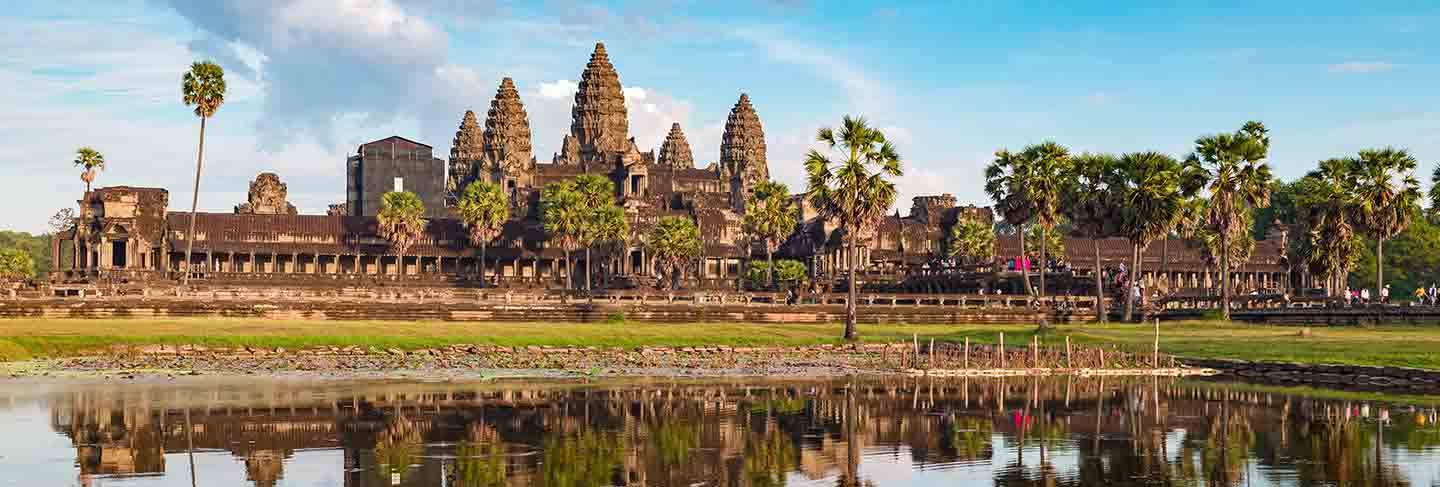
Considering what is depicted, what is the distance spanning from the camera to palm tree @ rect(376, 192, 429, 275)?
147500 millimetres

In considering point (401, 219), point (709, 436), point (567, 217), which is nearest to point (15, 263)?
point (401, 219)

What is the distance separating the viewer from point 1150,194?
94.2 meters

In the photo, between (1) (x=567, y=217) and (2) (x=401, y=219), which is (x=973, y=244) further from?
(2) (x=401, y=219)

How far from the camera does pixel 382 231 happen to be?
496 ft

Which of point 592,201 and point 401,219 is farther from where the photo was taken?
point 401,219

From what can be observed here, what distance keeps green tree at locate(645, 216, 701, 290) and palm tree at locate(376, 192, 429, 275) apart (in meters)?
20.8

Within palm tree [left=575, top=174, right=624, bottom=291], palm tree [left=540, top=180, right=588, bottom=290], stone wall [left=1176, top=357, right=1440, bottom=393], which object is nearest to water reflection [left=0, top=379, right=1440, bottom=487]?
stone wall [left=1176, top=357, right=1440, bottom=393]

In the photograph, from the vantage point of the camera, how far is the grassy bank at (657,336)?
59.9 m

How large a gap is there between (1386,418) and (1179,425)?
208 inches

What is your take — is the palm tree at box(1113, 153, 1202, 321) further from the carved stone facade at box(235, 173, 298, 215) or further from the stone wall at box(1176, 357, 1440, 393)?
the carved stone facade at box(235, 173, 298, 215)

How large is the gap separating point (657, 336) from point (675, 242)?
71.7 metres

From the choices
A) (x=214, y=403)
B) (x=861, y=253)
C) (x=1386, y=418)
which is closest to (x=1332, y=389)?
(x=1386, y=418)

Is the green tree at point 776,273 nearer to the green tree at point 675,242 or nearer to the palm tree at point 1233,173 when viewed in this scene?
the green tree at point 675,242

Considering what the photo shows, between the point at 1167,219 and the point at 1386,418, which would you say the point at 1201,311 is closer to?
the point at 1167,219
